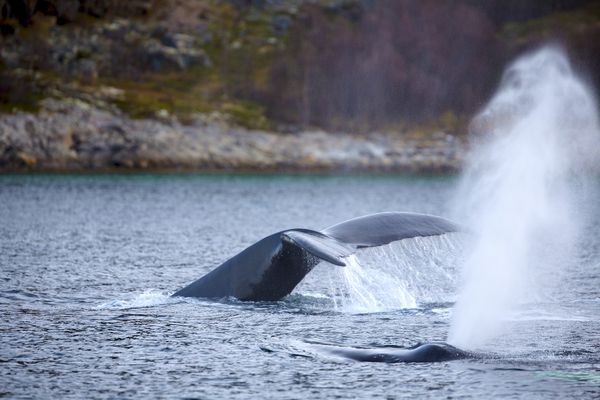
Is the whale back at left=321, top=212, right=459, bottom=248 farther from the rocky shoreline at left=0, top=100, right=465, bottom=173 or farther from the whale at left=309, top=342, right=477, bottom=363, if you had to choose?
the rocky shoreline at left=0, top=100, right=465, bottom=173

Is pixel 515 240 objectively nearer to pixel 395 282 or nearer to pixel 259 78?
pixel 395 282

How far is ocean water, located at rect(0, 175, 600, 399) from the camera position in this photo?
1132 cm

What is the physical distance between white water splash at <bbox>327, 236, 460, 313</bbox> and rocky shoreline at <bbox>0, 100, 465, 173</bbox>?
54.5 m

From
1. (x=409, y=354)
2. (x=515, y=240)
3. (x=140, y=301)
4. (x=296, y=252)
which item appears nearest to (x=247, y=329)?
(x=296, y=252)

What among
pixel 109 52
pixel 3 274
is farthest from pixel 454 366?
pixel 109 52

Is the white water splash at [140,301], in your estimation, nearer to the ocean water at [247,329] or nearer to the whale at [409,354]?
the ocean water at [247,329]

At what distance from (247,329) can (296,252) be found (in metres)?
1.35

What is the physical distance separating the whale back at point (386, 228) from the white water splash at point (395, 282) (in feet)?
0.54

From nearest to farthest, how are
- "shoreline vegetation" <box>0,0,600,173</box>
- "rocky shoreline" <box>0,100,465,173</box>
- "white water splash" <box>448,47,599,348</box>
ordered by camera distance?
"white water splash" <box>448,47,599,348</box>
"rocky shoreline" <box>0,100,465,173</box>
"shoreline vegetation" <box>0,0,600,173</box>

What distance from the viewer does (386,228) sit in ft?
43.2

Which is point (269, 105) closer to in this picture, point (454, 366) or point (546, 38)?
point (546, 38)

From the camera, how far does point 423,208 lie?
45.7 meters

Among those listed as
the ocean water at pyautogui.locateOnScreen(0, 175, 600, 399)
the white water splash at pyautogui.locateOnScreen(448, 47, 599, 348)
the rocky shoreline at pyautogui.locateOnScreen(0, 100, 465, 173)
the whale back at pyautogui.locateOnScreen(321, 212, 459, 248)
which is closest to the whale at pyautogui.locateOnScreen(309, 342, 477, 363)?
the ocean water at pyautogui.locateOnScreen(0, 175, 600, 399)

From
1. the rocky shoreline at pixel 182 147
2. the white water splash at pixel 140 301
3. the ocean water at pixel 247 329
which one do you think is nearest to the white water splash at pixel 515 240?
the ocean water at pixel 247 329
